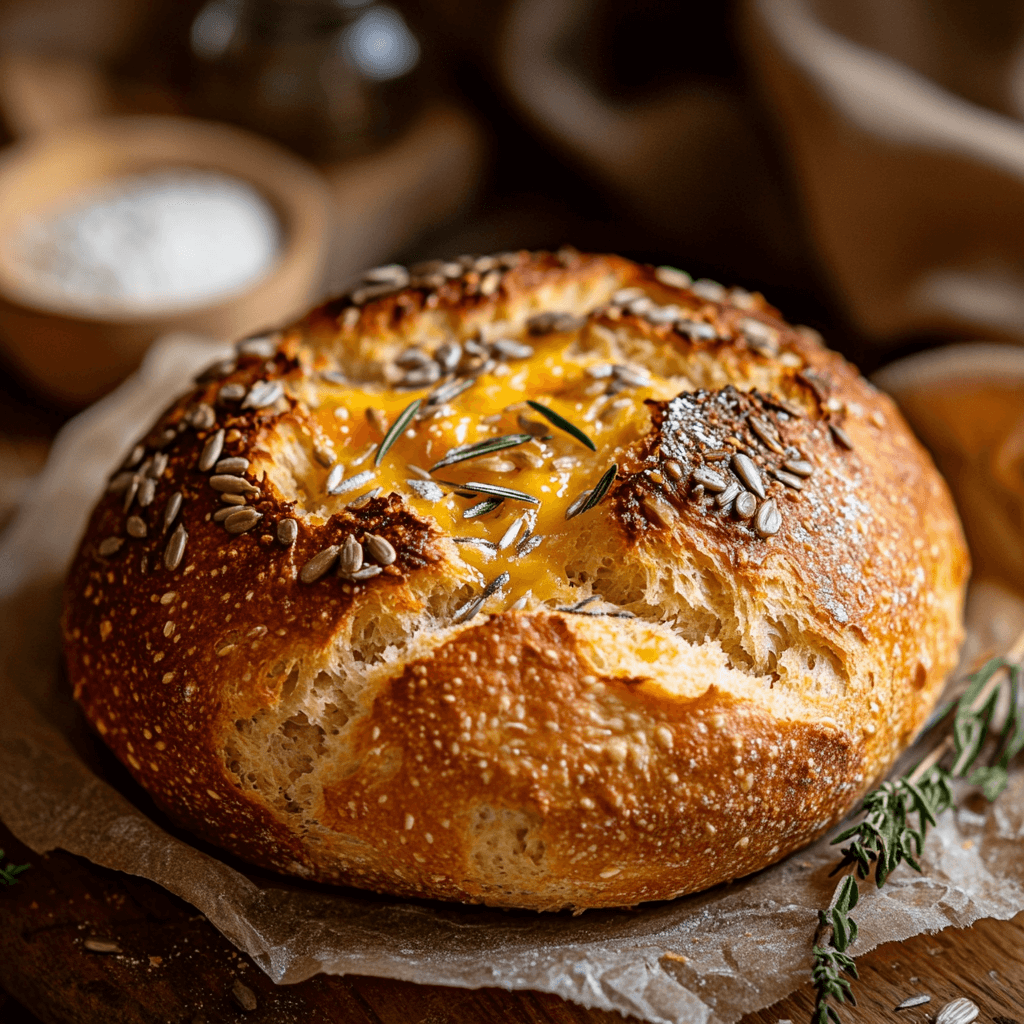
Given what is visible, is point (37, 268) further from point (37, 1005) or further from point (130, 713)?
point (37, 1005)

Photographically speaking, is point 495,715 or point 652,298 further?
point 652,298

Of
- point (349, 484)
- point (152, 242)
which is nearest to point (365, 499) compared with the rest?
point (349, 484)

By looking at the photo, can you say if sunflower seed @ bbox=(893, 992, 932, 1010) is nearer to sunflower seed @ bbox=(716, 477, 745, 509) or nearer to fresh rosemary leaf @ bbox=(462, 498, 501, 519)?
sunflower seed @ bbox=(716, 477, 745, 509)

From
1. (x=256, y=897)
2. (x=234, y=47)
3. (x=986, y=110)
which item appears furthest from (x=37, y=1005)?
(x=986, y=110)

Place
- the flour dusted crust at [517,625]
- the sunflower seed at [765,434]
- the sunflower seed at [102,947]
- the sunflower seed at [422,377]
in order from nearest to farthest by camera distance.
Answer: the flour dusted crust at [517,625], the sunflower seed at [102,947], the sunflower seed at [765,434], the sunflower seed at [422,377]

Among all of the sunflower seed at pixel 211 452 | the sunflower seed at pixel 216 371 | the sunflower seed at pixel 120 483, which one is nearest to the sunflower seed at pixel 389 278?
the sunflower seed at pixel 216 371

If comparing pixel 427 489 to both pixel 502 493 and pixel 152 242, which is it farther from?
pixel 152 242

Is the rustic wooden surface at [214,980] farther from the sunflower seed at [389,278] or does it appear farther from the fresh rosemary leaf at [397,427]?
the sunflower seed at [389,278]
